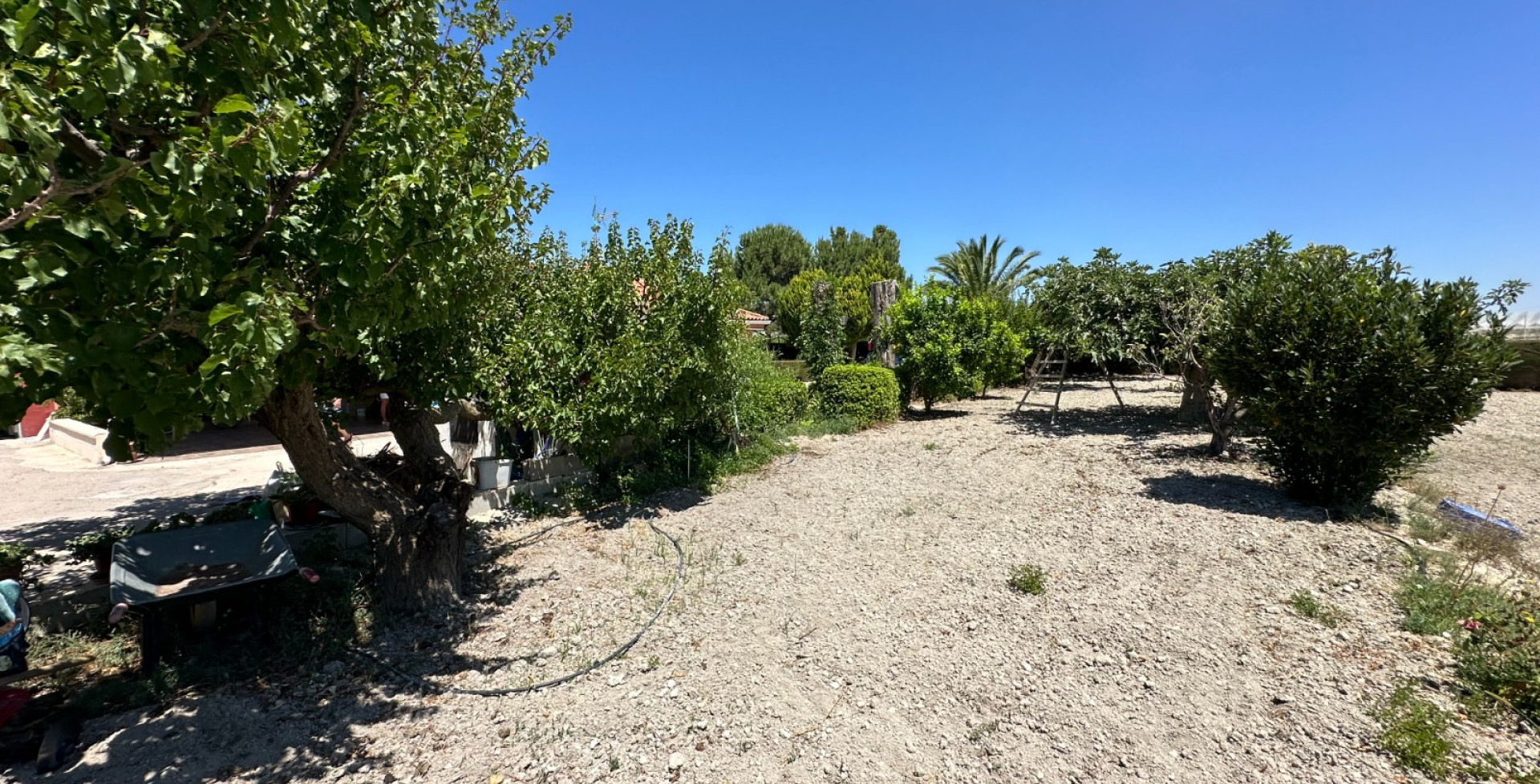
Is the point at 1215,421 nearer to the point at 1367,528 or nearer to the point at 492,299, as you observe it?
the point at 1367,528

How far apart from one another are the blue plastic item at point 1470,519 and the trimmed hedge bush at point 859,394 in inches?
324

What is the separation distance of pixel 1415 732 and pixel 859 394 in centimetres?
1016

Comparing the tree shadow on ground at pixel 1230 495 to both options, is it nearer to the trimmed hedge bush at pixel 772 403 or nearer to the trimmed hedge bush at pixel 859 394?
the trimmed hedge bush at pixel 772 403

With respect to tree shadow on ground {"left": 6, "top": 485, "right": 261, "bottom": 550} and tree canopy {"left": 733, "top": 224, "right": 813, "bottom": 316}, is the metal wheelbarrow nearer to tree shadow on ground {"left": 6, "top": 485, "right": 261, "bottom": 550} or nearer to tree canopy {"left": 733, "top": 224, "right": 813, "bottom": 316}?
tree shadow on ground {"left": 6, "top": 485, "right": 261, "bottom": 550}

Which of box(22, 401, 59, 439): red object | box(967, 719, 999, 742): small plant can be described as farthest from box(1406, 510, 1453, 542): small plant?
box(22, 401, 59, 439): red object

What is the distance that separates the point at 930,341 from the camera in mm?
13406

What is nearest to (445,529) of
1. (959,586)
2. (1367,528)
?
(959,586)

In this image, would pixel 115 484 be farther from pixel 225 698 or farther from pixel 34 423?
pixel 225 698

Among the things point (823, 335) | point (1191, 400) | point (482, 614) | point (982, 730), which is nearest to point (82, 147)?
point (482, 614)

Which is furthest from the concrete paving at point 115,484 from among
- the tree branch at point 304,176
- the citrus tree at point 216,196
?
the tree branch at point 304,176

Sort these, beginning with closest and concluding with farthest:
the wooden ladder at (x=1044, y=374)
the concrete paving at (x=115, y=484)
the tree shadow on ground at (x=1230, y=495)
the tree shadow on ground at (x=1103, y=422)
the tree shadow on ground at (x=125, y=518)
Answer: the tree shadow on ground at (x=1230, y=495)
the tree shadow on ground at (x=125, y=518)
the concrete paving at (x=115, y=484)
the tree shadow on ground at (x=1103, y=422)
the wooden ladder at (x=1044, y=374)

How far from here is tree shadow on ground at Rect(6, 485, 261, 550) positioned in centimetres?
637

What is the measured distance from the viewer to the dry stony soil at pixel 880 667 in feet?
10.0

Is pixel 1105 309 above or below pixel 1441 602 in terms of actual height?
above
